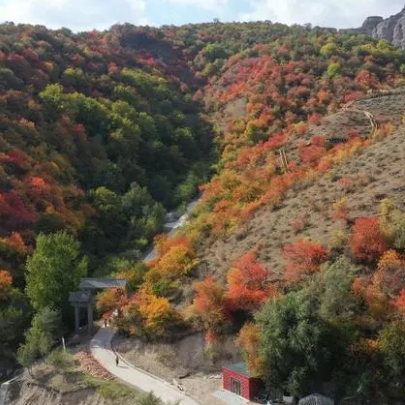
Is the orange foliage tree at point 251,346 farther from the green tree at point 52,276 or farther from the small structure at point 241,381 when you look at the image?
the green tree at point 52,276

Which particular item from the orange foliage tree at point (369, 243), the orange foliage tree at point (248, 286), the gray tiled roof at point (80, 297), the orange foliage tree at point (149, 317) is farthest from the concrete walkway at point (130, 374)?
the orange foliage tree at point (369, 243)

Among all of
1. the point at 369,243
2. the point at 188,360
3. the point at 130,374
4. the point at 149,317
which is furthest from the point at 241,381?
the point at 369,243

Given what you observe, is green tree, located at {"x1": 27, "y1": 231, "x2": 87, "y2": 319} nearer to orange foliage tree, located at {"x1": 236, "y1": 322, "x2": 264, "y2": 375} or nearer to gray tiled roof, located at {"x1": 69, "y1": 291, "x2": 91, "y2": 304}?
gray tiled roof, located at {"x1": 69, "y1": 291, "x2": 91, "y2": 304}

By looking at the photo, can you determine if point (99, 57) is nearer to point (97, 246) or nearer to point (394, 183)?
point (97, 246)

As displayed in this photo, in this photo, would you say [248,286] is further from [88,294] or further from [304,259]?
[88,294]

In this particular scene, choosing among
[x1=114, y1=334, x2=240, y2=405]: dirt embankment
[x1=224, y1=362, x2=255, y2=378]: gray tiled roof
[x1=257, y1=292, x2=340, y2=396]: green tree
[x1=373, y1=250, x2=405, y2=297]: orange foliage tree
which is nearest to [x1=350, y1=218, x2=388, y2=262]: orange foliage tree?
[x1=373, y1=250, x2=405, y2=297]: orange foliage tree

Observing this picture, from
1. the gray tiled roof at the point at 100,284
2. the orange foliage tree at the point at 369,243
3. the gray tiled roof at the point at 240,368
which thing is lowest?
the gray tiled roof at the point at 240,368
